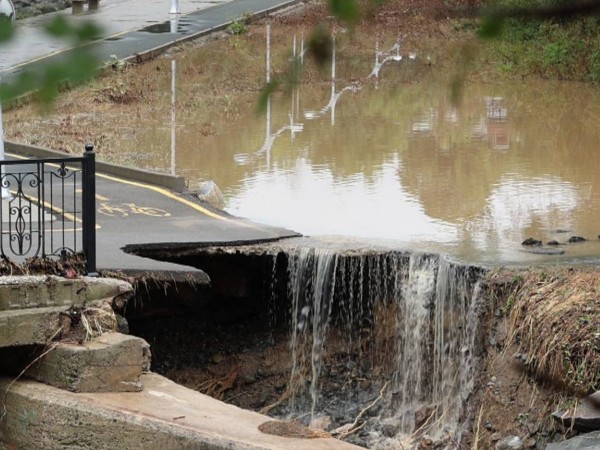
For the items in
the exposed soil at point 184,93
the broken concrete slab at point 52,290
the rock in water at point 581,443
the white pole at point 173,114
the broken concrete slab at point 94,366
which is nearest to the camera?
the rock in water at point 581,443

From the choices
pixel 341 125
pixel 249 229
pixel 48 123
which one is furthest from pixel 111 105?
pixel 249 229

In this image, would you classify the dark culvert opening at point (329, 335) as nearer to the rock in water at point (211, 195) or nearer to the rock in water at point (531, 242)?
the rock in water at point (531, 242)

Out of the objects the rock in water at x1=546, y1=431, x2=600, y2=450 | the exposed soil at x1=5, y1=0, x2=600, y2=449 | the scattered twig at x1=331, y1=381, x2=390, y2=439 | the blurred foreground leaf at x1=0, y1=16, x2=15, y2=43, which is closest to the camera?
the blurred foreground leaf at x1=0, y1=16, x2=15, y2=43

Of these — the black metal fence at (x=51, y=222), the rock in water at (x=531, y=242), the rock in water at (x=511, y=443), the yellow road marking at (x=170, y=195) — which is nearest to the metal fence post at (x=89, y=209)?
the black metal fence at (x=51, y=222)

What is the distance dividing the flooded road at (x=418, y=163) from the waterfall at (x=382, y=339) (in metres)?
0.59

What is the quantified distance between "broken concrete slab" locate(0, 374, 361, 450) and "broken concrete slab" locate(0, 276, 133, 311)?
2.04 ft

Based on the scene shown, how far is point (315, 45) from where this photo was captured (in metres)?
1.83

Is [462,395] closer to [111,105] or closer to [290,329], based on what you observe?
[290,329]

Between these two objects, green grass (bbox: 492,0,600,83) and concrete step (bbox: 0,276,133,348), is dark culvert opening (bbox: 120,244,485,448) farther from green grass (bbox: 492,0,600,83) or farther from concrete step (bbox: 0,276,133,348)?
green grass (bbox: 492,0,600,83)

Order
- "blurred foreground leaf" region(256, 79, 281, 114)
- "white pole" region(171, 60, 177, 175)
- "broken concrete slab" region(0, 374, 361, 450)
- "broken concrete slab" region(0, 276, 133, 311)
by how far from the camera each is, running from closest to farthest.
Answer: "blurred foreground leaf" region(256, 79, 281, 114) → "broken concrete slab" region(0, 374, 361, 450) → "broken concrete slab" region(0, 276, 133, 311) → "white pole" region(171, 60, 177, 175)

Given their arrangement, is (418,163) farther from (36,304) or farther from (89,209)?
(36,304)

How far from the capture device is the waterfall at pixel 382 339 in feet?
39.5

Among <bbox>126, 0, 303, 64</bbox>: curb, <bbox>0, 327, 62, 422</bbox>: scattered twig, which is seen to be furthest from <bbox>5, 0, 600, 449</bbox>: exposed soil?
<bbox>126, 0, 303, 64</bbox>: curb

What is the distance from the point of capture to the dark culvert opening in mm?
12117
